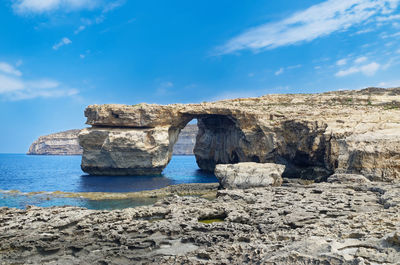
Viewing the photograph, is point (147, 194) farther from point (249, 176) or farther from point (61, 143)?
point (61, 143)

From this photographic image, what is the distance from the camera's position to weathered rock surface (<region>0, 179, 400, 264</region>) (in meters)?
7.82

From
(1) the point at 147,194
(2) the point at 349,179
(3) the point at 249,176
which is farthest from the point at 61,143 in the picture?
(2) the point at 349,179

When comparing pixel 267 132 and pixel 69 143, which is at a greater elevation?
→ pixel 267 132

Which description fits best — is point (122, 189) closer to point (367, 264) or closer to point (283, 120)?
point (283, 120)

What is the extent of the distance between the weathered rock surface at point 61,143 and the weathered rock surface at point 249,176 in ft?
477

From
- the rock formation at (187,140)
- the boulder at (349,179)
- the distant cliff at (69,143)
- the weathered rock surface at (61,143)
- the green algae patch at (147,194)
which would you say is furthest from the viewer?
the weathered rock surface at (61,143)

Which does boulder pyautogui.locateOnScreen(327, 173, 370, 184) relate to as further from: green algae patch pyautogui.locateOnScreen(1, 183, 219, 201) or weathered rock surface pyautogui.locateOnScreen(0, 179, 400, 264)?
green algae patch pyautogui.locateOnScreen(1, 183, 219, 201)

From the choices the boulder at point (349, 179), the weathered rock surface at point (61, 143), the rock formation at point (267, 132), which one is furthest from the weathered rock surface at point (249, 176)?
the weathered rock surface at point (61, 143)

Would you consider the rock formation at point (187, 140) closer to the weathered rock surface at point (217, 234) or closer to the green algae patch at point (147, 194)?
the green algae patch at point (147, 194)

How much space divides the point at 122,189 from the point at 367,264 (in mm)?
28310

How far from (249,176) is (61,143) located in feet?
521

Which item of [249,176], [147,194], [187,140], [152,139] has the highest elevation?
[152,139]

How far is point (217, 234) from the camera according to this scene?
11883 millimetres

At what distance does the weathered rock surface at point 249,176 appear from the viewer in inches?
1003
